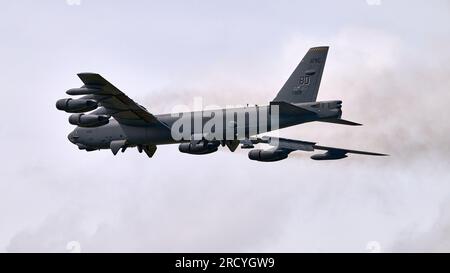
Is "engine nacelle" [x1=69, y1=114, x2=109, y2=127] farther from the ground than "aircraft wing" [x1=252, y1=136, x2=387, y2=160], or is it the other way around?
"engine nacelle" [x1=69, y1=114, x2=109, y2=127]

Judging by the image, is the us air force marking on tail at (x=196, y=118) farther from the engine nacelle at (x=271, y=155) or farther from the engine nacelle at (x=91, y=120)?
the engine nacelle at (x=271, y=155)

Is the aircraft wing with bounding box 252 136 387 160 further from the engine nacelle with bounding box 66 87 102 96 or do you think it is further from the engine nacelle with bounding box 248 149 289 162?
the engine nacelle with bounding box 66 87 102 96

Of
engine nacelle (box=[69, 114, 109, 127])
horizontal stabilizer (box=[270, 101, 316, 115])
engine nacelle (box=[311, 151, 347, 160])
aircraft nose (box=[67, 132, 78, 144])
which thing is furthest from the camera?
engine nacelle (box=[311, 151, 347, 160])

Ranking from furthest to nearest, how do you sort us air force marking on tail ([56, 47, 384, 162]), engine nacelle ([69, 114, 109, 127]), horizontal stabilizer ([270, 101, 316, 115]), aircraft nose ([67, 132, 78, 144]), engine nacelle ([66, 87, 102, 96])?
1. aircraft nose ([67, 132, 78, 144])
2. engine nacelle ([69, 114, 109, 127])
3. us air force marking on tail ([56, 47, 384, 162])
4. horizontal stabilizer ([270, 101, 316, 115])
5. engine nacelle ([66, 87, 102, 96])

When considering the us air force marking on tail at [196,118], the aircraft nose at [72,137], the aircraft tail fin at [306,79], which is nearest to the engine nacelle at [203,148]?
the us air force marking on tail at [196,118]

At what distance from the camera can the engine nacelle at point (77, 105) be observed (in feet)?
277

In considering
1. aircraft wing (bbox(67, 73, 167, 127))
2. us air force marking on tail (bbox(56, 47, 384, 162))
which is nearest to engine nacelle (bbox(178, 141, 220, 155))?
us air force marking on tail (bbox(56, 47, 384, 162))

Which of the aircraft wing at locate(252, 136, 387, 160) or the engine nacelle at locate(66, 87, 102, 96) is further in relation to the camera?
the aircraft wing at locate(252, 136, 387, 160)

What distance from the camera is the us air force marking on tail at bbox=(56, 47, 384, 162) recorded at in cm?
8456

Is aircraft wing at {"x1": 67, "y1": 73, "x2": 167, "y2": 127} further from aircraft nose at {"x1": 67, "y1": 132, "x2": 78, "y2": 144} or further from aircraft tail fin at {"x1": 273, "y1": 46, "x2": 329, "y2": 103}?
aircraft tail fin at {"x1": 273, "y1": 46, "x2": 329, "y2": 103}

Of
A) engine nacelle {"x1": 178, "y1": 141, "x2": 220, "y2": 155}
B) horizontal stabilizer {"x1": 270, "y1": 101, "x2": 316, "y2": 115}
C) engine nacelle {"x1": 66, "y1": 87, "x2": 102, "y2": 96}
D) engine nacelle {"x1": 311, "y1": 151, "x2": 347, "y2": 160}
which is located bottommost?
engine nacelle {"x1": 311, "y1": 151, "x2": 347, "y2": 160}

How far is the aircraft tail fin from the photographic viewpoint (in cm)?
8694
